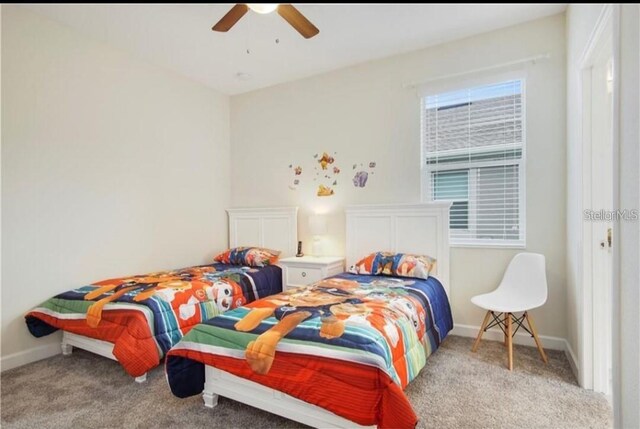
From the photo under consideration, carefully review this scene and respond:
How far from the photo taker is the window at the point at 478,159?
9.72ft

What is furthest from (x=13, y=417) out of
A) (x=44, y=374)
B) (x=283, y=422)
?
(x=283, y=422)

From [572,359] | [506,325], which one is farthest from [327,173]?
[572,359]

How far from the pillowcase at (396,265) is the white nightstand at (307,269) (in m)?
0.30

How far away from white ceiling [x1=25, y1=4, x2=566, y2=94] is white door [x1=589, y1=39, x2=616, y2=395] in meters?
1.05

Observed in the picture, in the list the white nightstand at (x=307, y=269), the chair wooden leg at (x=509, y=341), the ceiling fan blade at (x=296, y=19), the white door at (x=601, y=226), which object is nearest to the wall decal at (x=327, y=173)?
the white nightstand at (x=307, y=269)

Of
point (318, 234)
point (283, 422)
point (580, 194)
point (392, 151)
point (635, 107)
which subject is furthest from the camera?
point (318, 234)

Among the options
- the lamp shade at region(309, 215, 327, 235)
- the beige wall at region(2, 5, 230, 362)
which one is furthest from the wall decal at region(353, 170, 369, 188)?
the beige wall at region(2, 5, 230, 362)

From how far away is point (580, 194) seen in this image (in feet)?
7.32

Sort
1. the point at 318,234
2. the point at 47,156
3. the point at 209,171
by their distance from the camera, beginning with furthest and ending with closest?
1. the point at 209,171
2. the point at 318,234
3. the point at 47,156

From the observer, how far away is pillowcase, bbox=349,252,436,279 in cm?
290

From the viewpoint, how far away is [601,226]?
2109 millimetres

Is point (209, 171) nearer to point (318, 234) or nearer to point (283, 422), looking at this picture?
point (318, 234)

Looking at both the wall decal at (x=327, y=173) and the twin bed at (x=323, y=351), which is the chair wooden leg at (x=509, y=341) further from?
the wall decal at (x=327, y=173)

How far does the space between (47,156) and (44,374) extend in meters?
1.73
